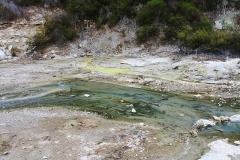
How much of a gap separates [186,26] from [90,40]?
8763 mm

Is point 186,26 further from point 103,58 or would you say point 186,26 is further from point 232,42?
point 103,58

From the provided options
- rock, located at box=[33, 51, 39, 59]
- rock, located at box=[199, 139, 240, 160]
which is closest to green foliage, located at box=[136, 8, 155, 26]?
rock, located at box=[33, 51, 39, 59]

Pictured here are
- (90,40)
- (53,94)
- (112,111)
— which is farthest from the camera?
(90,40)

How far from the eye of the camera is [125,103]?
1327 centimetres

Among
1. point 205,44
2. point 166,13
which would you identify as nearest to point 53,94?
point 205,44

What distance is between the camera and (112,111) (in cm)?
1229

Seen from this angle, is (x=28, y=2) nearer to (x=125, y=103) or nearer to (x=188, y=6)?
(x=188, y=6)

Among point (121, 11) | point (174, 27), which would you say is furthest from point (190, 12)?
point (121, 11)

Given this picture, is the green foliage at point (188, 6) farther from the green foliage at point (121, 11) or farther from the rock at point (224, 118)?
the rock at point (224, 118)

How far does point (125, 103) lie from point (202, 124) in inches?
162

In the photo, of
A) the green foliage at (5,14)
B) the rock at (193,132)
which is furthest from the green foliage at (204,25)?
the green foliage at (5,14)

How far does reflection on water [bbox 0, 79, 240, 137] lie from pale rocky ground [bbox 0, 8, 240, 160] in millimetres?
825

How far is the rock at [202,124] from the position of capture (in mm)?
10242

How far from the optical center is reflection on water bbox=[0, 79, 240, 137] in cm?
1121
